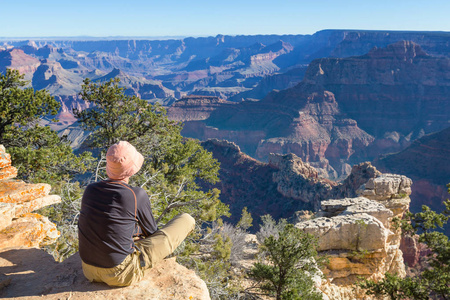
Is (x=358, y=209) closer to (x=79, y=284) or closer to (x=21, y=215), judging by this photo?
(x=79, y=284)

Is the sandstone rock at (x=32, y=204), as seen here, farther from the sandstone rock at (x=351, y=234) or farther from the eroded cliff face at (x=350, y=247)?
the sandstone rock at (x=351, y=234)

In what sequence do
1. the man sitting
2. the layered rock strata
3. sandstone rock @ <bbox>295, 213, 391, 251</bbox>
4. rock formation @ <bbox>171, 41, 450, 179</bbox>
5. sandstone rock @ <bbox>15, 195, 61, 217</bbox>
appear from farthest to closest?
rock formation @ <bbox>171, 41, 450, 179</bbox> < sandstone rock @ <bbox>295, 213, 391, 251</bbox> < sandstone rock @ <bbox>15, 195, 61, 217</bbox> < the layered rock strata < the man sitting

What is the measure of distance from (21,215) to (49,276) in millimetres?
2964

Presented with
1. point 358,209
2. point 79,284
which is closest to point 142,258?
point 79,284

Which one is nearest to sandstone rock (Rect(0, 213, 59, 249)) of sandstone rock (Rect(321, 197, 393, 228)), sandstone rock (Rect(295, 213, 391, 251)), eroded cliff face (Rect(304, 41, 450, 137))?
sandstone rock (Rect(295, 213, 391, 251))

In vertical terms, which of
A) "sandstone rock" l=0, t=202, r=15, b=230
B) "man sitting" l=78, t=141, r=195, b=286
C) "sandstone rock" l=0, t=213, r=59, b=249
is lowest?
"sandstone rock" l=0, t=213, r=59, b=249

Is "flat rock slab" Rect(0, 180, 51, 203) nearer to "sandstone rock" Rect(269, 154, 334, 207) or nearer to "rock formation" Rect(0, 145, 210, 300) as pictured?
"rock formation" Rect(0, 145, 210, 300)

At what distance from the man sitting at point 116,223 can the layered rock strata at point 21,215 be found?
2.76 m

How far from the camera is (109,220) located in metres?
3.94

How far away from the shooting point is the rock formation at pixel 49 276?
13.8ft

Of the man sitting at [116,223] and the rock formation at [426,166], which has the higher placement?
the man sitting at [116,223]

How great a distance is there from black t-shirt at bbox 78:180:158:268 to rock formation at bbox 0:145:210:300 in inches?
19.6

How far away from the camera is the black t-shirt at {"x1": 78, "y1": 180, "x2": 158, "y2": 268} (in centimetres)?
391

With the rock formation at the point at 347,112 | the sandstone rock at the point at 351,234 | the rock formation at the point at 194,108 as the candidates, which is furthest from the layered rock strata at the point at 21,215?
the rock formation at the point at 194,108
